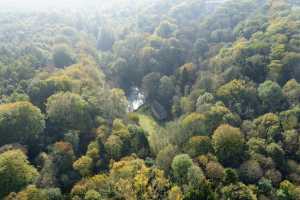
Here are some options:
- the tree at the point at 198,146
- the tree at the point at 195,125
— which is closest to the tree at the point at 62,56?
the tree at the point at 195,125

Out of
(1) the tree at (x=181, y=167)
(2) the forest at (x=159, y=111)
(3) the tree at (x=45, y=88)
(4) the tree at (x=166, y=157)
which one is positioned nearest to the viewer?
(2) the forest at (x=159, y=111)

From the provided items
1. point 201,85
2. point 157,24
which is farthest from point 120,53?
point 201,85

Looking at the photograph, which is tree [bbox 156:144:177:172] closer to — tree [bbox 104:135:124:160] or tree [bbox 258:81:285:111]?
tree [bbox 104:135:124:160]

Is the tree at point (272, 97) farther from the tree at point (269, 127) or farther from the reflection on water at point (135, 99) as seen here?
the reflection on water at point (135, 99)

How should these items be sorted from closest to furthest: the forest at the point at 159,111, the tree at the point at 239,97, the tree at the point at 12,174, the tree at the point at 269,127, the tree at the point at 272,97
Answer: the tree at the point at 12,174, the forest at the point at 159,111, the tree at the point at 269,127, the tree at the point at 272,97, the tree at the point at 239,97

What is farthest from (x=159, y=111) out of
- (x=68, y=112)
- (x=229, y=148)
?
(x=229, y=148)

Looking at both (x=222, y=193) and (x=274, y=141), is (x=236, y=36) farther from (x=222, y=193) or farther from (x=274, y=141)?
(x=222, y=193)

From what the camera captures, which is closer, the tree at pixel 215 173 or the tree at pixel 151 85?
the tree at pixel 215 173
